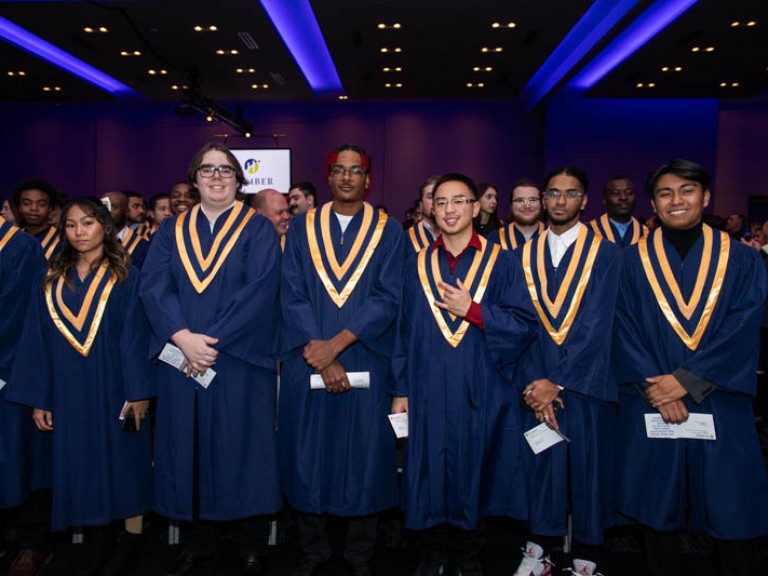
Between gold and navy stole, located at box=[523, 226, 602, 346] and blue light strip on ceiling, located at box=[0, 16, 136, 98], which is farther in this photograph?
blue light strip on ceiling, located at box=[0, 16, 136, 98]

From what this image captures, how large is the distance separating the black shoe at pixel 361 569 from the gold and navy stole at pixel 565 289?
1.45 meters

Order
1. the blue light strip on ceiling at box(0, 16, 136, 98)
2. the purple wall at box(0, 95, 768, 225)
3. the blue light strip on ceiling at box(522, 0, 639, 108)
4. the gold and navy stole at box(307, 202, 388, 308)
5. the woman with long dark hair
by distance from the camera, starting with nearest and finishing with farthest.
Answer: the gold and navy stole at box(307, 202, 388, 308), the woman with long dark hair, the blue light strip on ceiling at box(522, 0, 639, 108), the blue light strip on ceiling at box(0, 16, 136, 98), the purple wall at box(0, 95, 768, 225)

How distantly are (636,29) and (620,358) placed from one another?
7863 millimetres

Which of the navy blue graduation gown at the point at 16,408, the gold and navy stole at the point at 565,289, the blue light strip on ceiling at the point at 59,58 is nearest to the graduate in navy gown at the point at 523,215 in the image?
the gold and navy stole at the point at 565,289

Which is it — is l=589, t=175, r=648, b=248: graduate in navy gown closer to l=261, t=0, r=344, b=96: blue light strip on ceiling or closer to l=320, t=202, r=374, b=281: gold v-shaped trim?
l=320, t=202, r=374, b=281: gold v-shaped trim

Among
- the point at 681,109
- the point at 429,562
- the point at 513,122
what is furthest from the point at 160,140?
the point at 429,562

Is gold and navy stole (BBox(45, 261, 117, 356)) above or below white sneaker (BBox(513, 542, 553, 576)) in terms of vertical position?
above

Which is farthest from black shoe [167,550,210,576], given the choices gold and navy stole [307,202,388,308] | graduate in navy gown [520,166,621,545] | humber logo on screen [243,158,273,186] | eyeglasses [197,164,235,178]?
humber logo on screen [243,158,273,186]

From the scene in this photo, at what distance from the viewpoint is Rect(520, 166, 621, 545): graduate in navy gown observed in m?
2.93

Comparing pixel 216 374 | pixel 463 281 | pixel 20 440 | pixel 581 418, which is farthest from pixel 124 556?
pixel 581 418

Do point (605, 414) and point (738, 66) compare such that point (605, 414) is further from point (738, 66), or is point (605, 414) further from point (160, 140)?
point (160, 140)

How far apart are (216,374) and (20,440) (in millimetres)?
1142

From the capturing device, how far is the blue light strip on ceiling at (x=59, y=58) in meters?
9.62

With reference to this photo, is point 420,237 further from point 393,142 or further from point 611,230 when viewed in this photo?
point 393,142
